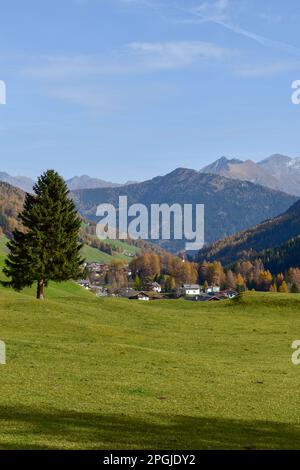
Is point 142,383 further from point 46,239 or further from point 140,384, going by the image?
point 46,239

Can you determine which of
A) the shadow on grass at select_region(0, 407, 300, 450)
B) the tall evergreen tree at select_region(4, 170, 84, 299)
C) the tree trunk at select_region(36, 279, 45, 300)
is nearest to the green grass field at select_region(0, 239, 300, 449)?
the shadow on grass at select_region(0, 407, 300, 450)

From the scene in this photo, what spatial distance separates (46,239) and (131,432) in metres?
56.7

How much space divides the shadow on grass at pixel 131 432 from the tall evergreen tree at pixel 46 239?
52.3 metres

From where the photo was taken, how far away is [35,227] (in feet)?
249

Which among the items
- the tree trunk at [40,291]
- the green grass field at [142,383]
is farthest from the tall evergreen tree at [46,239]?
the green grass field at [142,383]

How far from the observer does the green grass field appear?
20.4 m

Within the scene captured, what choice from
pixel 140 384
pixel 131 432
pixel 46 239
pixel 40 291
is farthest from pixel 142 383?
pixel 40 291

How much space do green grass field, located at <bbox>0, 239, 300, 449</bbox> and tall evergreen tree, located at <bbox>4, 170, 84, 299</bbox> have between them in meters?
11.8

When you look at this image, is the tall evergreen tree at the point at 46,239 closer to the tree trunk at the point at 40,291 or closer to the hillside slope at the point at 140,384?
the tree trunk at the point at 40,291

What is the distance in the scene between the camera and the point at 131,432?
67.6 feet

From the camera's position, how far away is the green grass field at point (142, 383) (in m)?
20.4

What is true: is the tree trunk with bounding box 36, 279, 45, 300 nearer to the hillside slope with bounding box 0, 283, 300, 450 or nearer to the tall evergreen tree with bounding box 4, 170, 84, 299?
the tall evergreen tree with bounding box 4, 170, 84, 299
